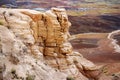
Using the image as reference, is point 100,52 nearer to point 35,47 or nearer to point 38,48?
point 38,48

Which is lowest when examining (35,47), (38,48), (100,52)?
(100,52)

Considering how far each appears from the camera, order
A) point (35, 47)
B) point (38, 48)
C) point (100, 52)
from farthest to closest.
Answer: point (100, 52)
point (38, 48)
point (35, 47)

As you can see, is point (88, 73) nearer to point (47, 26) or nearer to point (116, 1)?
point (47, 26)

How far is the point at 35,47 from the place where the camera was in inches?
985

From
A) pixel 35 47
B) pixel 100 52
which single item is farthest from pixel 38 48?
pixel 100 52

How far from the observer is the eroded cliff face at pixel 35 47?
67.3 ft

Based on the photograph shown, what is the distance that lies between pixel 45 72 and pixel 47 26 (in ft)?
13.1

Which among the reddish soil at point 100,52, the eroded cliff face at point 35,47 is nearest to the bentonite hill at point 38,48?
the eroded cliff face at point 35,47

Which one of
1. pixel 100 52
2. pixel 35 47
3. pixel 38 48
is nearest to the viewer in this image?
pixel 35 47

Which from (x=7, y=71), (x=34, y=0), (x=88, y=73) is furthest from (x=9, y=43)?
(x=34, y=0)

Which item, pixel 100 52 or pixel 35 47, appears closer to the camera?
pixel 35 47

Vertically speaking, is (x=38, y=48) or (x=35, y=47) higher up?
(x=35, y=47)

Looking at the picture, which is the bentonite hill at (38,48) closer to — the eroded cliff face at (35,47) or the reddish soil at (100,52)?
the eroded cliff face at (35,47)

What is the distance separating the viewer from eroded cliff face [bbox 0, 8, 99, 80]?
20516mm
